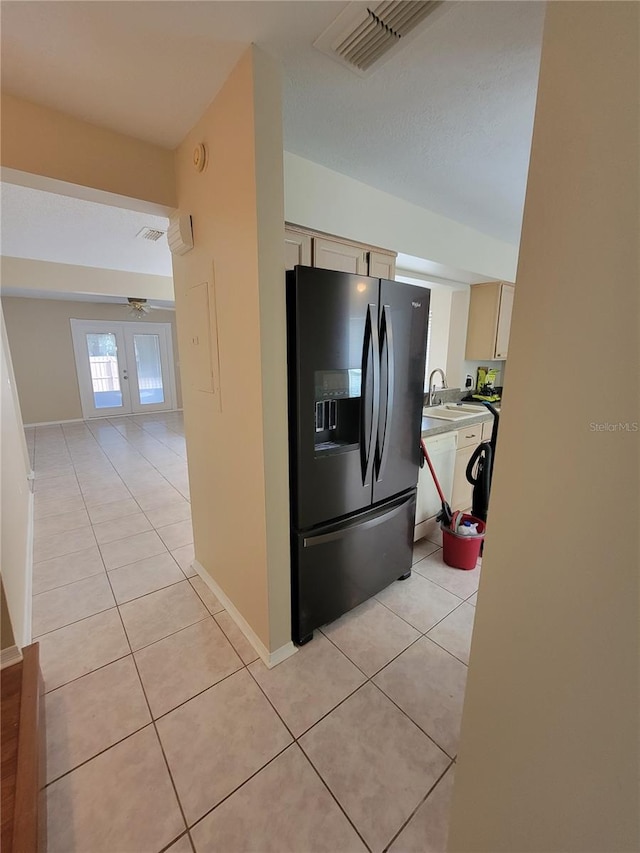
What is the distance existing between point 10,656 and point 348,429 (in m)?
1.86

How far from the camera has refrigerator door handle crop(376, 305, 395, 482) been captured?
1.73m

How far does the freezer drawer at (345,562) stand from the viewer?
1725 mm

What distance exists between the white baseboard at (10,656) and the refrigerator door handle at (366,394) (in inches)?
70.0

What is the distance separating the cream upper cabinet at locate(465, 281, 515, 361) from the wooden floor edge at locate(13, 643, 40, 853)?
13.5 feet

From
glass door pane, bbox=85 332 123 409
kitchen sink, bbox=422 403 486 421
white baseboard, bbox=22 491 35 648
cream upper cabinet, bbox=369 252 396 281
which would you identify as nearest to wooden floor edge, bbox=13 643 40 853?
white baseboard, bbox=22 491 35 648

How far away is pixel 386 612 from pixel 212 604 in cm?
104

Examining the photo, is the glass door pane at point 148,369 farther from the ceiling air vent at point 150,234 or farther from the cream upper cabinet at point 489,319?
the cream upper cabinet at point 489,319

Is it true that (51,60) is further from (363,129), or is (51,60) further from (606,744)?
(606,744)

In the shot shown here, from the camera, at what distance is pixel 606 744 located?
0.60m

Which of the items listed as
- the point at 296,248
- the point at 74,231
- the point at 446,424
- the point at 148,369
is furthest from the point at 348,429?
the point at 148,369

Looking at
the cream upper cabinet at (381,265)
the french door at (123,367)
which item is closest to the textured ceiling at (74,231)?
the cream upper cabinet at (381,265)

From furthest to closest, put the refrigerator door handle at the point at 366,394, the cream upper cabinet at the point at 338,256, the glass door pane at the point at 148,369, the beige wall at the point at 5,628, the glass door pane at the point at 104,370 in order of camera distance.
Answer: the glass door pane at the point at 148,369, the glass door pane at the point at 104,370, the cream upper cabinet at the point at 338,256, the refrigerator door handle at the point at 366,394, the beige wall at the point at 5,628

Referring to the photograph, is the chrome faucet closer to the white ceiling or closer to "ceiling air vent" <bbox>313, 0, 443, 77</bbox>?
the white ceiling

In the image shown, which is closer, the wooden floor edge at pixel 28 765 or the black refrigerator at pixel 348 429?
the wooden floor edge at pixel 28 765
